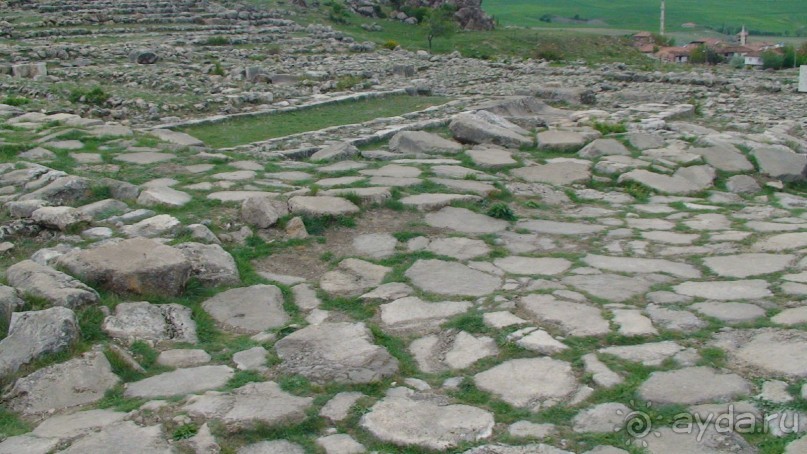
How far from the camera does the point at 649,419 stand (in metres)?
3.00

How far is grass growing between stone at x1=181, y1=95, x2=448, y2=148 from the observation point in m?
9.67

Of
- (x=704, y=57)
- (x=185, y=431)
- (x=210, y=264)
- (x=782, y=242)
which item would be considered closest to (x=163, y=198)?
(x=210, y=264)

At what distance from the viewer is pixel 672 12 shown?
8975 centimetres

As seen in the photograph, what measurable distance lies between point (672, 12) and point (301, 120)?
8735 cm

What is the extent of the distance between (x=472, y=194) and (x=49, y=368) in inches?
135

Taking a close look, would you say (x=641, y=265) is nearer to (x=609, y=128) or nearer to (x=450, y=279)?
(x=450, y=279)

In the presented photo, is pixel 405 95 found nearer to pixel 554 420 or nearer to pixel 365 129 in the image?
pixel 365 129

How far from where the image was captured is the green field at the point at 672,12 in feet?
257

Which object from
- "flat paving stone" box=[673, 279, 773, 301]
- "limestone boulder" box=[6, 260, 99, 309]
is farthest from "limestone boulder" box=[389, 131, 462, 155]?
"limestone boulder" box=[6, 260, 99, 309]

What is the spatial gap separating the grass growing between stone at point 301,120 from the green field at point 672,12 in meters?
62.5

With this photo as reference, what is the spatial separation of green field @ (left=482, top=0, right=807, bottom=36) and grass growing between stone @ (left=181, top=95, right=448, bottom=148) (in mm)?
62526

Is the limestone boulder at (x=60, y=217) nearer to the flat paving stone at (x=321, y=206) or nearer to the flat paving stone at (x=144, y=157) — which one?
the flat paving stone at (x=321, y=206)

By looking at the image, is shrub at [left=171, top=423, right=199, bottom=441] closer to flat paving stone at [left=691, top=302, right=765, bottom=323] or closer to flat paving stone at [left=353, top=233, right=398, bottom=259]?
flat paving stone at [left=353, top=233, right=398, bottom=259]

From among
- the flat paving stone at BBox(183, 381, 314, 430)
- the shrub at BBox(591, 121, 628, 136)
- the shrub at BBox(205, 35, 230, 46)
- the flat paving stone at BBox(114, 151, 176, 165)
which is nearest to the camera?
the flat paving stone at BBox(183, 381, 314, 430)
